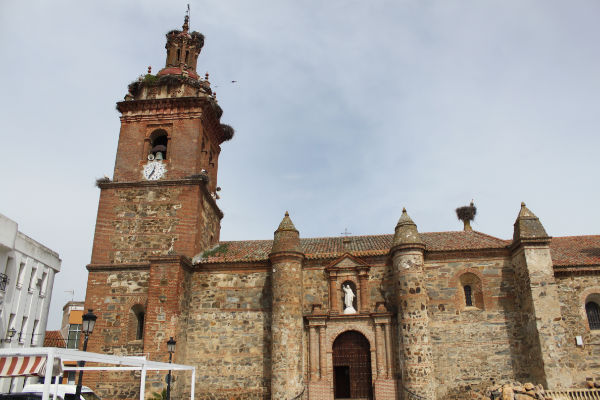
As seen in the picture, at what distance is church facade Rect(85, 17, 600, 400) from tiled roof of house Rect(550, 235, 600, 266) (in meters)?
0.11

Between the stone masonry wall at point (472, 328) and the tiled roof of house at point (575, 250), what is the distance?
2349 millimetres

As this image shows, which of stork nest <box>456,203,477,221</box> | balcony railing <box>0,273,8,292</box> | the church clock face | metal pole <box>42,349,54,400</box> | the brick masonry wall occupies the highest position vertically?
the brick masonry wall

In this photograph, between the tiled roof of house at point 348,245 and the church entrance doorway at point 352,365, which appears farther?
the tiled roof of house at point 348,245

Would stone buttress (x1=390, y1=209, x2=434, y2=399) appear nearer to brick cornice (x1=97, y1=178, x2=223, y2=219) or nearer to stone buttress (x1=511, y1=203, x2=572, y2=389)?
stone buttress (x1=511, y1=203, x2=572, y2=389)

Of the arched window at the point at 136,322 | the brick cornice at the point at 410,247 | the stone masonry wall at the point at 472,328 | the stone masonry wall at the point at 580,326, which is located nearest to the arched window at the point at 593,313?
the stone masonry wall at the point at 580,326

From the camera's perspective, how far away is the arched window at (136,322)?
1877cm

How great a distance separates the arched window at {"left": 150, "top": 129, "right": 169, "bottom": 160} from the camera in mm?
22375

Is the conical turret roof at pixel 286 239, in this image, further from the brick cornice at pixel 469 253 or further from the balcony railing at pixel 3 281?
the balcony railing at pixel 3 281

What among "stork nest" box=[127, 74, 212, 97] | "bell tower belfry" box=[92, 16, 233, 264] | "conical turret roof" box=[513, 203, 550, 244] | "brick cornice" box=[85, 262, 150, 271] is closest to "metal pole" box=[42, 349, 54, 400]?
"bell tower belfry" box=[92, 16, 233, 264]

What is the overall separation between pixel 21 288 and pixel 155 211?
7054 mm

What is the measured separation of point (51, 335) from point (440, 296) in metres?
35.1

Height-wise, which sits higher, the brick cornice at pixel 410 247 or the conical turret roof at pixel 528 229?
the conical turret roof at pixel 528 229

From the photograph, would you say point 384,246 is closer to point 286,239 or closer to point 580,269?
point 286,239

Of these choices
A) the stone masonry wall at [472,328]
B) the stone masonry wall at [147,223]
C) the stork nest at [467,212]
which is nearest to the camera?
the stone masonry wall at [472,328]
